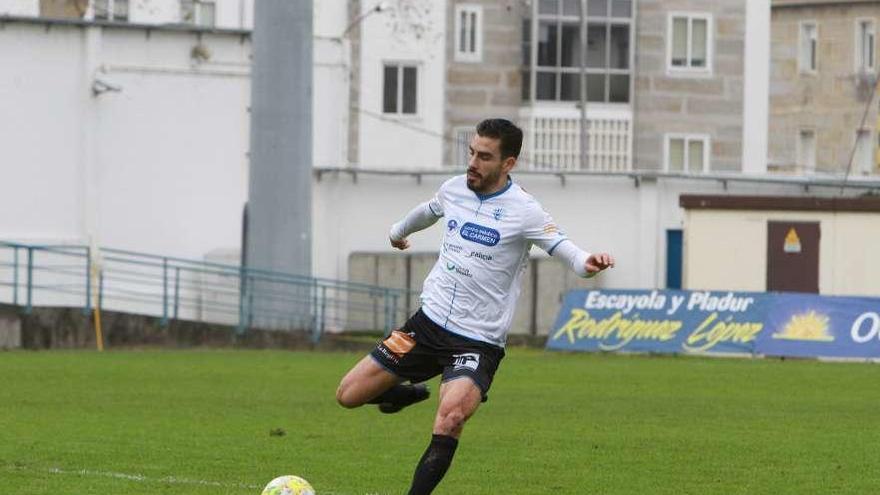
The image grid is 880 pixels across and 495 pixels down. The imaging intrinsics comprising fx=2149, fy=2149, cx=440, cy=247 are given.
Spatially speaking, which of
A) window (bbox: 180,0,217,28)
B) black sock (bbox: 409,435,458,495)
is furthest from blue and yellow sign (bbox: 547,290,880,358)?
window (bbox: 180,0,217,28)

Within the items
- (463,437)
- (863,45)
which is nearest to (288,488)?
(463,437)

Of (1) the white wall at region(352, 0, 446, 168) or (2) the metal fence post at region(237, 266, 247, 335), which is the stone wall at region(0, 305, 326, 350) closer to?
(2) the metal fence post at region(237, 266, 247, 335)

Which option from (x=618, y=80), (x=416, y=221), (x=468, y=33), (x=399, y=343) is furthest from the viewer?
(x=618, y=80)

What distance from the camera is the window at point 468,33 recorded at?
65.9 metres

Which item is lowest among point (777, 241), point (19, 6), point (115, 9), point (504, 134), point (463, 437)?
point (463, 437)

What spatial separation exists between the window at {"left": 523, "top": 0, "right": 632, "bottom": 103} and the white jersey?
54537 mm

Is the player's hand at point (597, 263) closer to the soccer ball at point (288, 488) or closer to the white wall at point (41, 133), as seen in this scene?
the soccer ball at point (288, 488)

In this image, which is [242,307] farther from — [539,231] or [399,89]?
[399,89]

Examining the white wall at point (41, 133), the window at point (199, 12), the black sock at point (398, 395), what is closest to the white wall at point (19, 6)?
the white wall at point (41, 133)

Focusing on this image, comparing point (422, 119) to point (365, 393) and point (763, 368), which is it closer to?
point (763, 368)

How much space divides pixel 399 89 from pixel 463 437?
46.9 meters

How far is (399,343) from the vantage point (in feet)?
42.3

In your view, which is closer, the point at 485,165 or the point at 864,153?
the point at 485,165

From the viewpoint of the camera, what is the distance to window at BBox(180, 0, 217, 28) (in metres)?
59.4
